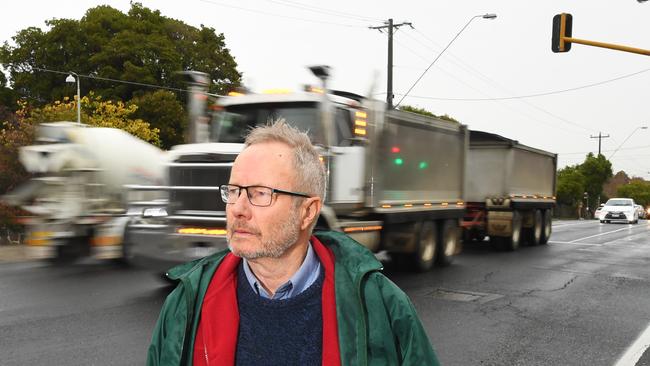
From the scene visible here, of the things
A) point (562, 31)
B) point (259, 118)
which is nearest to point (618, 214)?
point (562, 31)

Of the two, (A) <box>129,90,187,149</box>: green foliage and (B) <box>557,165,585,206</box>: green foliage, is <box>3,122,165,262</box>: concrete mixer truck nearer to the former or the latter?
(A) <box>129,90,187,149</box>: green foliage

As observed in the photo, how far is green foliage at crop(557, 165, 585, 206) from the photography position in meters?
62.0

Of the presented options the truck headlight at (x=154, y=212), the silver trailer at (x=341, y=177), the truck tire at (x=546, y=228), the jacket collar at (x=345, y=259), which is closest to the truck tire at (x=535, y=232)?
the truck tire at (x=546, y=228)

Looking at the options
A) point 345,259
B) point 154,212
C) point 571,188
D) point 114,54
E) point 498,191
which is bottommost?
point 154,212

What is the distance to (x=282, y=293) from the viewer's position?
7.10 ft

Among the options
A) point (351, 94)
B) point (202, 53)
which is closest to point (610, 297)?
point (351, 94)

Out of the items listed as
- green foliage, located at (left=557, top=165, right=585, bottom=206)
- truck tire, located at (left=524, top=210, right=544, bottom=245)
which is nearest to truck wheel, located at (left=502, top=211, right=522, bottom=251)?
truck tire, located at (left=524, top=210, right=544, bottom=245)

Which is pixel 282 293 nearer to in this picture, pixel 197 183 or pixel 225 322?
pixel 225 322

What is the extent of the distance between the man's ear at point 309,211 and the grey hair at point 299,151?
0.02 meters

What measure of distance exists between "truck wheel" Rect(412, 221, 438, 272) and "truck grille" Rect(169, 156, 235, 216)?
4603 mm

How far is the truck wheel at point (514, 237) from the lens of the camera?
17511 millimetres

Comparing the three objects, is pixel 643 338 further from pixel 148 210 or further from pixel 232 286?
pixel 148 210

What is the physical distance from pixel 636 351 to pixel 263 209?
20.0 feet

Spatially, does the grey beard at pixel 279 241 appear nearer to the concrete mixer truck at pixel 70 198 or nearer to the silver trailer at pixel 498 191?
the concrete mixer truck at pixel 70 198
